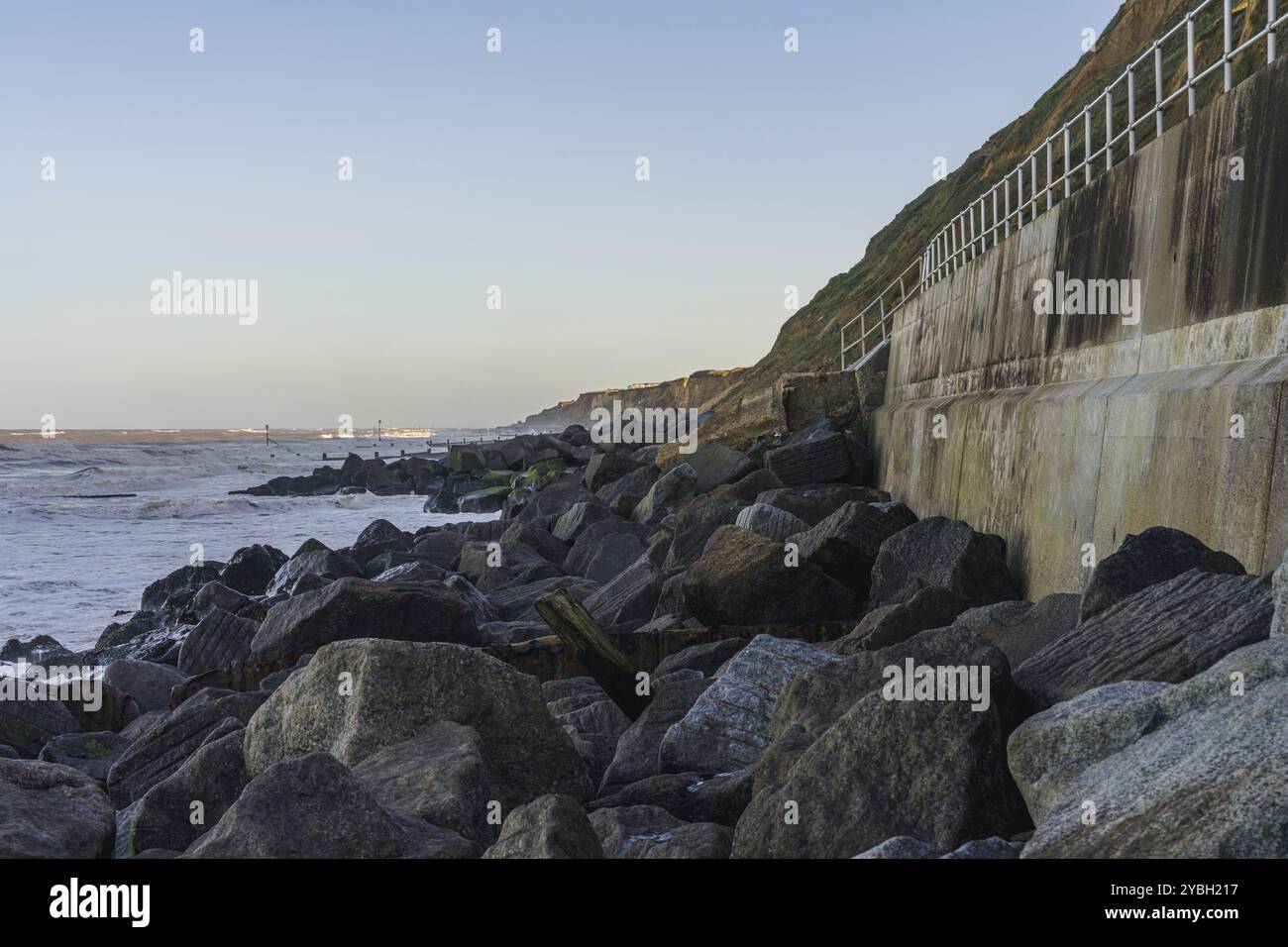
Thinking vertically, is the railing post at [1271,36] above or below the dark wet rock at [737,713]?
above

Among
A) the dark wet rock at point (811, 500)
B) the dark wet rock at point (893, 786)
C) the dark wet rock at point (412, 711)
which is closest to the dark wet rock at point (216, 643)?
the dark wet rock at point (412, 711)

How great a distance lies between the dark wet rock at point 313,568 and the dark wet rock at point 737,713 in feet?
27.3

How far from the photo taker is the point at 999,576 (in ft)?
29.0

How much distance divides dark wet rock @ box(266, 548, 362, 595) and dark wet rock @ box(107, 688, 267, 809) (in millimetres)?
6272

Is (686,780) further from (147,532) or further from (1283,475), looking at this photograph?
(147,532)

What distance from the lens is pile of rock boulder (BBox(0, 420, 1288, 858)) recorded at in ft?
11.3

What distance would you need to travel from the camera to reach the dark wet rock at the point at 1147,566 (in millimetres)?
5414

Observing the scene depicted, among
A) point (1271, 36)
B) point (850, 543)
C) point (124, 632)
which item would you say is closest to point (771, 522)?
point (850, 543)

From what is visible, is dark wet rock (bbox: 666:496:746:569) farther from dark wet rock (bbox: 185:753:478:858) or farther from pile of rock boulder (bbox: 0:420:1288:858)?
dark wet rock (bbox: 185:753:478:858)

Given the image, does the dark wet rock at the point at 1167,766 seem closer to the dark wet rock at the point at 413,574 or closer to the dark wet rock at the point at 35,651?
the dark wet rock at the point at 413,574

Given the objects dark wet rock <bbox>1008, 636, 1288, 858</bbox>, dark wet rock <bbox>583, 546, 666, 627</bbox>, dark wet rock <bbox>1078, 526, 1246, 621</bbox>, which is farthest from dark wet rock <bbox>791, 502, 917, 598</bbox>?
dark wet rock <bbox>1008, 636, 1288, 858</bbox>
